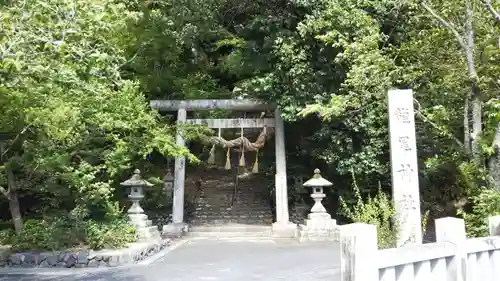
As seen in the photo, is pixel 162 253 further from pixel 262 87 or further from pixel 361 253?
pixel 361 253

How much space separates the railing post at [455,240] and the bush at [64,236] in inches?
300

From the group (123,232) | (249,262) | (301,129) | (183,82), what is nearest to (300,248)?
(249,262)

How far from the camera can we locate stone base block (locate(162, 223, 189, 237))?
14.6 meters

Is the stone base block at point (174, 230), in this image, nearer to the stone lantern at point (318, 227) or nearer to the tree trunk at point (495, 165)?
the stone lantern at point (318, 227)

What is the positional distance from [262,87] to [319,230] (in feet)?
15.8

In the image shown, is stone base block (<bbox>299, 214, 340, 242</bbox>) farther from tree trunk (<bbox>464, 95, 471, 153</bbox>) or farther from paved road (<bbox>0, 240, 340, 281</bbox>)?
tree trunk (<bbox>464, 95, 471, 153</bbox>)

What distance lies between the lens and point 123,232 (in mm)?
10961

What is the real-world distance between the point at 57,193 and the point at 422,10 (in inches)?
402

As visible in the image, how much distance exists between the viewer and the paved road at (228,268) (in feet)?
26.4

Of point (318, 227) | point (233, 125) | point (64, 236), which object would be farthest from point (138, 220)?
point (318, 227)

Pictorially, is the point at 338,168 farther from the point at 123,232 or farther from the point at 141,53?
the point at 141,53

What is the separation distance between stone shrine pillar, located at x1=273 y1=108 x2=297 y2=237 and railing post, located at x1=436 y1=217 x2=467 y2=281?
9.78 metres

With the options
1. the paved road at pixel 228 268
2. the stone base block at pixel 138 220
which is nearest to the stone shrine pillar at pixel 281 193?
the paved road at pixel 228 268

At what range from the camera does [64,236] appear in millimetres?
10109
